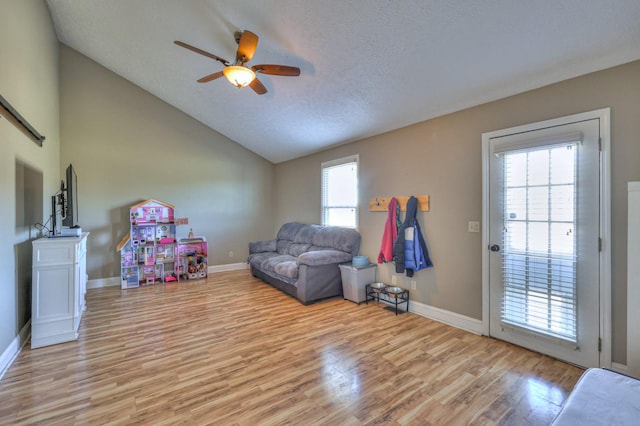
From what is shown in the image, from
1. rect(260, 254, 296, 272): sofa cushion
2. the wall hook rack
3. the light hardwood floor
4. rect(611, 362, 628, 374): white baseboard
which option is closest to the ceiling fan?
the wall hook rack

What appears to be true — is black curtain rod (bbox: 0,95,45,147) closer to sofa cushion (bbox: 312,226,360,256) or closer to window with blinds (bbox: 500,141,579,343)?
sofa cushion (bbox: 312,226,360,256)

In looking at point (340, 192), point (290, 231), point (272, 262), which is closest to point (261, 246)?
point (290, 231)

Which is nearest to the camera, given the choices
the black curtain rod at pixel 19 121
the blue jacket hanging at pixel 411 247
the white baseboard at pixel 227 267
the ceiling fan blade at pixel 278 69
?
the black curtain rod at pixel 19 121

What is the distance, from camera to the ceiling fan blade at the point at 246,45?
2569 mm

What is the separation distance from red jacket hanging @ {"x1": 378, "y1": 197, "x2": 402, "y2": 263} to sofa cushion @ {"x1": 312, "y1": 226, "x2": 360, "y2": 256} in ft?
2.09

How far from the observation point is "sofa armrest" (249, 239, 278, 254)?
18.9 feet

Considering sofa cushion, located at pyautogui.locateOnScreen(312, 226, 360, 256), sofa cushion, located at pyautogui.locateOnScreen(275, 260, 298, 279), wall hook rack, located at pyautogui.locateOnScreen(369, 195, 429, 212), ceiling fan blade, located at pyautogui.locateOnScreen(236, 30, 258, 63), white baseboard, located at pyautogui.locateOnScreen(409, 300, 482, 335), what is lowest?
white baseboard, located at pyautogui.locateOnScreen(409, 300, 482, 335)

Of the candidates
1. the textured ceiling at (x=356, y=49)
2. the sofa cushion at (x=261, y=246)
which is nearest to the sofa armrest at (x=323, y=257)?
the sofa cushion at (x=261, y=246)

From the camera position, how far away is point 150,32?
12.3ft

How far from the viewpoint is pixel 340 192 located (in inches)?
205

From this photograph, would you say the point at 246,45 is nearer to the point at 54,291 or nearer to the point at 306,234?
the point at 54,291

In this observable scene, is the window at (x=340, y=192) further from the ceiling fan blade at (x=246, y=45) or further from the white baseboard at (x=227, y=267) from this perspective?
the ceiling fan blade at (x=246, y=45)

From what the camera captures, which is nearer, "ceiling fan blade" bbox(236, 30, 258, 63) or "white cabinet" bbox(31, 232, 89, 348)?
"ceiling fan blade" bbox(236, 30, 258, 63)

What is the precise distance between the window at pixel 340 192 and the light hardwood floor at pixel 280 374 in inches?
75.1
